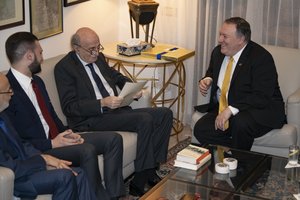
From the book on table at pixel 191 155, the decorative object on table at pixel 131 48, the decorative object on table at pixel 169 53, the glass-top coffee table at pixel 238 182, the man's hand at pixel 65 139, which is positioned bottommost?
the glass-top coffee table at pixel 238 182

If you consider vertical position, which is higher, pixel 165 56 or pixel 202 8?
pixel 202 8

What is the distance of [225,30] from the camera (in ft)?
13.7

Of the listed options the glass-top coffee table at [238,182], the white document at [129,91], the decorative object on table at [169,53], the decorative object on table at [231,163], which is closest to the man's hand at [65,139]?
the white document at [129,91]

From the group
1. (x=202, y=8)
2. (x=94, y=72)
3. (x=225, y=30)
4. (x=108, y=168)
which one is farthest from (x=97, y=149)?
(x=202, y=8)

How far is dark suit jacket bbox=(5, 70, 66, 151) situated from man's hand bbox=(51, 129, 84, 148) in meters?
0.04

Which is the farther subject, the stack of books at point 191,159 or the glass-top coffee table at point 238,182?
the stack of books at point 191,159

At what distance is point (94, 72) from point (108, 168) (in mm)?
833

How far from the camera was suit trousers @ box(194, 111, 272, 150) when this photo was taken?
407 centimetres

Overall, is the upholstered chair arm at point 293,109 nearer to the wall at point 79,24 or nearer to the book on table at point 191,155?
the book on table at point 191,155

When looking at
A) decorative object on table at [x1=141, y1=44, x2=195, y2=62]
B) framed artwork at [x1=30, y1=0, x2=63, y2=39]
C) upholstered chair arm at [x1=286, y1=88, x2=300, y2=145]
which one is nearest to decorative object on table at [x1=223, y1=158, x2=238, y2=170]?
upholstered chair arm at [x1=286, y1=88, x2=300, y2=145]

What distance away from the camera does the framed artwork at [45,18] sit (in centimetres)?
427

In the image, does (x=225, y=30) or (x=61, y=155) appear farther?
(x=225, y=30)

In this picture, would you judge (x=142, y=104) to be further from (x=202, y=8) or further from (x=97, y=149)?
(x=202, y=8)

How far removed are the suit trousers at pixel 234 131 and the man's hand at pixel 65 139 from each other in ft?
3.43
